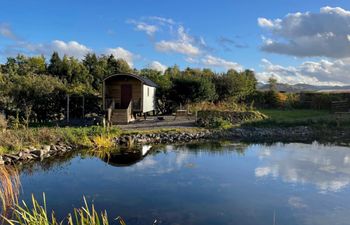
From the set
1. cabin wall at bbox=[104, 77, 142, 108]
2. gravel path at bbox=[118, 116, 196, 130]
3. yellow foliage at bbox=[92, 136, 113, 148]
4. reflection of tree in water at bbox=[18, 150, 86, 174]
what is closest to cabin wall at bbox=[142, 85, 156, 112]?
cabin wall at bbox=[104, 77, 142, 108]

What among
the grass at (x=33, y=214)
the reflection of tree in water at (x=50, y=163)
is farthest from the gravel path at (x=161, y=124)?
the grass at (x=33, y=214)

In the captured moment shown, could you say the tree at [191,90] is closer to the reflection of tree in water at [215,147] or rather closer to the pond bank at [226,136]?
the pond bank at [226,136]

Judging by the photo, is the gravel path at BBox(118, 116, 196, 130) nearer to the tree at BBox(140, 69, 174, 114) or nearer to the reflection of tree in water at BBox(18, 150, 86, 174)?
the tree at BBox(140, 69, 174, 114)

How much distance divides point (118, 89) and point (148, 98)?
209cm

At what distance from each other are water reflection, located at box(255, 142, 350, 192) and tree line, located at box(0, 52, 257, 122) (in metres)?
9.40

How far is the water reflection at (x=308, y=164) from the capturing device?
32.6 feet

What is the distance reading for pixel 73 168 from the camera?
11.0 meters

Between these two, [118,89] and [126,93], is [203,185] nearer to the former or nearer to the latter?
[126,93]

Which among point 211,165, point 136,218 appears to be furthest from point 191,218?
point 211,165

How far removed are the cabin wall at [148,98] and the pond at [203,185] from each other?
8.17 metres

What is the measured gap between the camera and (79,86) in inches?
877

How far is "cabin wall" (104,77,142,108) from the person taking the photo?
21.9m

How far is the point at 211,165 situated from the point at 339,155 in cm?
546

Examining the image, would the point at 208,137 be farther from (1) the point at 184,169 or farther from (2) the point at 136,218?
(2) the point at 136,218
